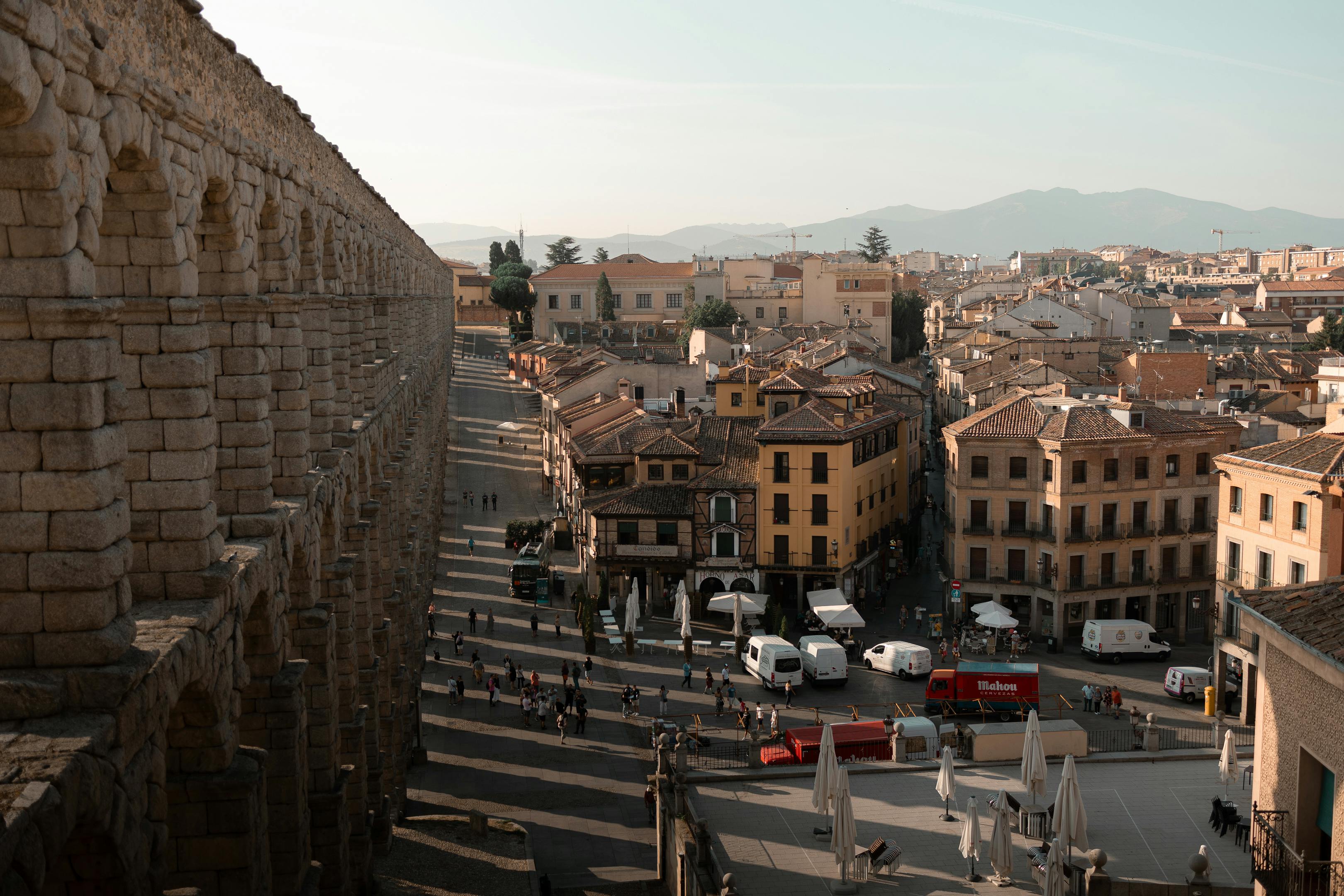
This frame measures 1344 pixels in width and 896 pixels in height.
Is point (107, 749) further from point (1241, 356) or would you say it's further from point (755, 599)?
point (1241, 356)

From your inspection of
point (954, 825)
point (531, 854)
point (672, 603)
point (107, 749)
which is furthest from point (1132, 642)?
point (107, 749)

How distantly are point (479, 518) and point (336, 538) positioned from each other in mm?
52070

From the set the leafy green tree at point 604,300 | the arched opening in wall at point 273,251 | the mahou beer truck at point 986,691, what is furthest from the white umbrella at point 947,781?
the leafy green tree at point 604,300

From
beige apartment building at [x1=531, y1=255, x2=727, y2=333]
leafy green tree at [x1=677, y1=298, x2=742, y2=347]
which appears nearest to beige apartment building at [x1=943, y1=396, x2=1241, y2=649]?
leafy green tree at [x1=677, y1=298, x2=742, y2=347]

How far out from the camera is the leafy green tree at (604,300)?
147m

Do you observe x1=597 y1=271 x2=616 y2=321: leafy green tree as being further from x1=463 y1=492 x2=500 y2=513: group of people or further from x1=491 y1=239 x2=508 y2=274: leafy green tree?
x1=463 y1=492 x2=500 y2=513: group of people

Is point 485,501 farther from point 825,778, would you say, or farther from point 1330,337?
point 1330,337

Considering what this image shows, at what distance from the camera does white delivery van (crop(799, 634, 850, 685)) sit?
44.3 metres

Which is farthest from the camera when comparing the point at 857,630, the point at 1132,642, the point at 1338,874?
the point at 857,630

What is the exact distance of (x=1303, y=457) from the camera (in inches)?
1610

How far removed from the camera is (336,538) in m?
21.7

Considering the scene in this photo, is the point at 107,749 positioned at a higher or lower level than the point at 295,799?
higher

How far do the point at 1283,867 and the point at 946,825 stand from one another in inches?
532

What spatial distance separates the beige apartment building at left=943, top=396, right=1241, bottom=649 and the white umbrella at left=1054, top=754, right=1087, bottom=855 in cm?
2607
